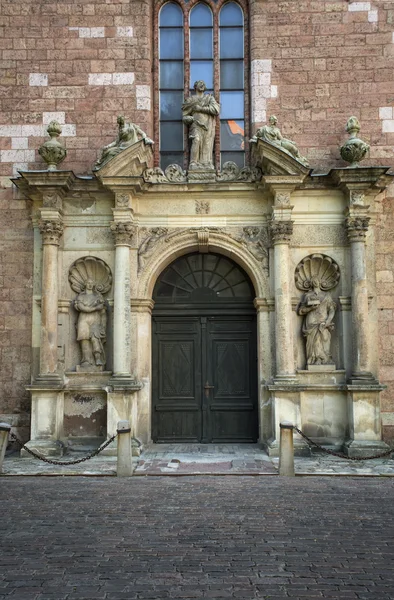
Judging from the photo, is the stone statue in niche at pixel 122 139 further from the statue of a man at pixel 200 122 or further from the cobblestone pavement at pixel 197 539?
the cobblestone pavement at pixel 197 539

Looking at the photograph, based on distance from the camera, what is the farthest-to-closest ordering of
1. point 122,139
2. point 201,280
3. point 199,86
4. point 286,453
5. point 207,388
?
point 201,280, point 207,388, point 199,86, point 122,139, point 286,453

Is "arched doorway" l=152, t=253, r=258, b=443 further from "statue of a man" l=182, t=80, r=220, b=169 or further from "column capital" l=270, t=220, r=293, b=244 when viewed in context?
"statue of a man" l=182, t=80, r=220, b=169

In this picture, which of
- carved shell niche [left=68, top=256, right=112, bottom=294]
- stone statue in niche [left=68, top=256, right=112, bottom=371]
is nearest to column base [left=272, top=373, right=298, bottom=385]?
stone statue in niche [left=68, top=256, right=112, bottom=371]

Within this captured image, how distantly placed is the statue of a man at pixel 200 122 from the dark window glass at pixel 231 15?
1.61 m

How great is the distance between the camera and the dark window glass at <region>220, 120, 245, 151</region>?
36.0 ft

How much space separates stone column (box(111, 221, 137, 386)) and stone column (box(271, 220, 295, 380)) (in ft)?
7.97

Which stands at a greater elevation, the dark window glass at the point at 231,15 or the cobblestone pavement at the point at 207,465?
the dark window glass at the point at 231,15

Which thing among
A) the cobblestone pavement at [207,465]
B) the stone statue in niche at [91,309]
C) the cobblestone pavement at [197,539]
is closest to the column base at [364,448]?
the cobblestone pavement at [207,465]

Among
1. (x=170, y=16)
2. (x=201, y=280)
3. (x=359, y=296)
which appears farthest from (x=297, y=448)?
(x=170, y=16)

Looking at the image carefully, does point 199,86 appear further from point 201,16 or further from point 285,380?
point 285,380

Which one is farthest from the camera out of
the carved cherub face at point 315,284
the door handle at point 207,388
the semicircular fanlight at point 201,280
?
the semicircular fanlight at point 201,280

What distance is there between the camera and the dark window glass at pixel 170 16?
11.2m

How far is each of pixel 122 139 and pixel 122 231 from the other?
1.55 metres

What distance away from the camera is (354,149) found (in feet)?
32.4
